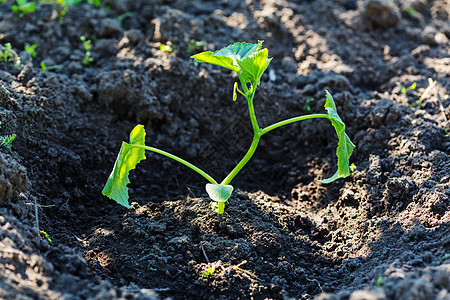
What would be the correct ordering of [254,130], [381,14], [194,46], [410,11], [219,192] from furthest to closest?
[410,11], [381,14], [194,46], [254,130], [219,192]

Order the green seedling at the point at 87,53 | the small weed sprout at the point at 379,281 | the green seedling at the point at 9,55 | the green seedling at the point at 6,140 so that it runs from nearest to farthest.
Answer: the small weed sprout at the point at 379,281 → the green seedling at the point at 6,140 → the green seedling at the point at 9,55 → the green seedling at the point at 87,53

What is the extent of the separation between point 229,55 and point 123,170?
807mm

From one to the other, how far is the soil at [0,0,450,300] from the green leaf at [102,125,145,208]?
0.22 metres

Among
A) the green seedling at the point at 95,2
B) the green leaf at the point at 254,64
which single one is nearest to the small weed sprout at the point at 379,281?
the green leaf at the point at 254,64

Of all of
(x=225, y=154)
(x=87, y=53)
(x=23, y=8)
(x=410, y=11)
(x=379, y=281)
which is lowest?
(x=225, y=154)

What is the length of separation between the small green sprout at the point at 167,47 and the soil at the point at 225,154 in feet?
0.10

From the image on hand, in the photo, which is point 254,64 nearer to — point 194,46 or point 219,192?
point 219,192

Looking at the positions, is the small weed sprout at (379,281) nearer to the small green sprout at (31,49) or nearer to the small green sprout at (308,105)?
the small green sprout at (308,105)

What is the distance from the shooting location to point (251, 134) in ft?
9.95

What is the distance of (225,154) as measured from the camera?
9.66 feet

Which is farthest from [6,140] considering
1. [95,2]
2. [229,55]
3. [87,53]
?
[95,2]

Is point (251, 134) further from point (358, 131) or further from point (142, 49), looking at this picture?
point (142, 49)

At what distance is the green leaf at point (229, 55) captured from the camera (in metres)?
2.03

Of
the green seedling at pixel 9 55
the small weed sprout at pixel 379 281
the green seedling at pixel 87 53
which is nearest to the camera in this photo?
the small weed sprout at pixel 379 281
